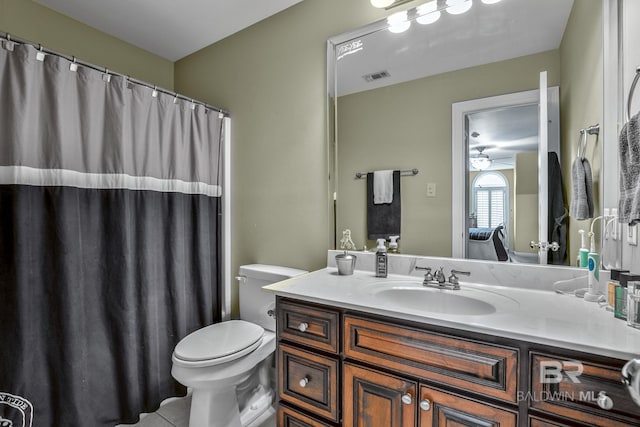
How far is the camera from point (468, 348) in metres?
0.85

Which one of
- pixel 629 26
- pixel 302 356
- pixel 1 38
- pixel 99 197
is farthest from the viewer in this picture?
pixel 99 197

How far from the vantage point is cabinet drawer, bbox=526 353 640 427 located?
0.69m

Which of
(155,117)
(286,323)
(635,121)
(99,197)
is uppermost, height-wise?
(155,117)

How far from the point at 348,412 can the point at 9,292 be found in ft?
5.12

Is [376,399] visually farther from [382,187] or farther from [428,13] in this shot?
[428,13]

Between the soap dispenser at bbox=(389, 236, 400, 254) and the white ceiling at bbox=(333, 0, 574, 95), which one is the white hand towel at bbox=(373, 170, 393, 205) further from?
the white ceiling at bbox=(333, 0, 574, 95)

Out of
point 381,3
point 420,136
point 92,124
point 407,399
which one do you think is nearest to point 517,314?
point 407,399

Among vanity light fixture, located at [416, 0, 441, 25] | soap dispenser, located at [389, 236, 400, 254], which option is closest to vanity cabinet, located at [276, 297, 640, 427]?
soap dispenser, located at [389, 236, 400, 254]

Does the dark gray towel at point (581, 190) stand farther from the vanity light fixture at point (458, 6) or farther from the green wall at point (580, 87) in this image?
the vanity light fixture at point (458, 6)

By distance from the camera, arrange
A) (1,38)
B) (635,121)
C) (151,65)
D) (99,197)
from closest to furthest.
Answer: (635,121), (1,38), (99,197), (151,65)

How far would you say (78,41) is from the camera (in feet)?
6.70

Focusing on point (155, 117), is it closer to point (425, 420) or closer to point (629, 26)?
point (425, 420)

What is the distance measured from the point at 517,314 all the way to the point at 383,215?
0.78 metres

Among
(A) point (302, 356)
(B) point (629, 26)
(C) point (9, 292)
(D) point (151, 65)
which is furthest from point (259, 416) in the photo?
(D) point (151, 65)
